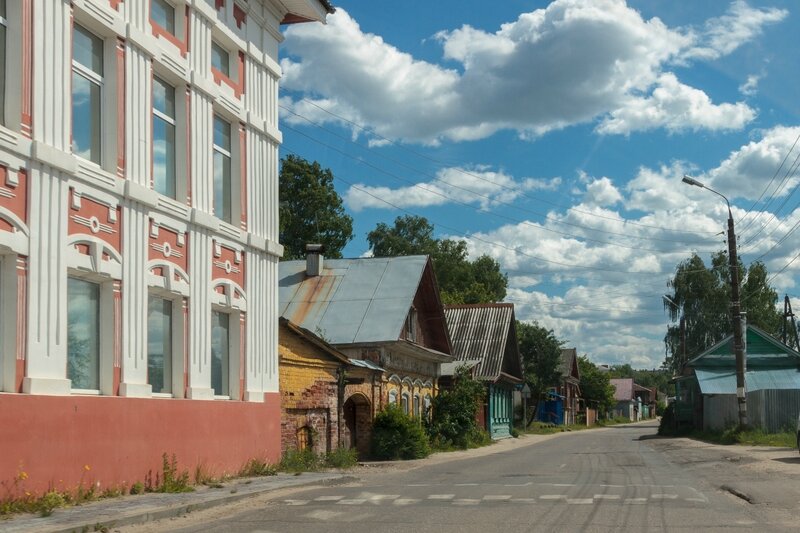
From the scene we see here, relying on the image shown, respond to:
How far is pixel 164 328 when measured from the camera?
15.9 metres

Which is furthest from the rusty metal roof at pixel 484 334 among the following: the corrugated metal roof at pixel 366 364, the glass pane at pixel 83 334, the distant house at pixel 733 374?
the glass pane at pixel 83 334

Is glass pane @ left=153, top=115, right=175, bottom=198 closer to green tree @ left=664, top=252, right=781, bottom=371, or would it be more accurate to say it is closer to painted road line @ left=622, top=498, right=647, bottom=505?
painted road line @ left=622, top=498, right=647, bottom=505

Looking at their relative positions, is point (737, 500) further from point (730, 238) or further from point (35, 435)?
point (730, 238)

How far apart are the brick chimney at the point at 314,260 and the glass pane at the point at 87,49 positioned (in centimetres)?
1972

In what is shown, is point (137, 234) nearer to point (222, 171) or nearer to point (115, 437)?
point (115, 437)

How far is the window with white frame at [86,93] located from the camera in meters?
13.6

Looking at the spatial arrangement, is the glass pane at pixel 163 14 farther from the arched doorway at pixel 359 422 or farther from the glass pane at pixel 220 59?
the arched doorway at pixel 359 422

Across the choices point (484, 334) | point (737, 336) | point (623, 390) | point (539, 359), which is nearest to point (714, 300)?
point (539, 359)

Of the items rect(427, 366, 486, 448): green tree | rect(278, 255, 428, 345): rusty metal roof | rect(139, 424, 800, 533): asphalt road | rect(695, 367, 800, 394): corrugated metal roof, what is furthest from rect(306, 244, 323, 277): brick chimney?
rect(695, 367, 800, 394): corrugated metal roof

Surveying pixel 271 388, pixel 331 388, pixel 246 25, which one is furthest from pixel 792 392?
pixel 246 25

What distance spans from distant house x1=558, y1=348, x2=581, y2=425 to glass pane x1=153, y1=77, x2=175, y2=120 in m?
65.2

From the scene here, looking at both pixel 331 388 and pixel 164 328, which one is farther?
pixel 331 388

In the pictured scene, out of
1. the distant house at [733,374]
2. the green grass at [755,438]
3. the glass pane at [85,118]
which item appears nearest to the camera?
the glass pane at [85,118]

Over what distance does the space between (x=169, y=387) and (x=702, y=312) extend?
5752 cm
